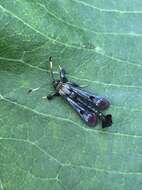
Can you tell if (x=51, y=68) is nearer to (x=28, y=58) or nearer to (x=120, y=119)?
(x=28, y=58)

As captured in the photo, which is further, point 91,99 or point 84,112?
point 91,99

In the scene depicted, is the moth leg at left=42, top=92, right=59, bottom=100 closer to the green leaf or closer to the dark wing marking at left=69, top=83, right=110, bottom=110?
the green leaf

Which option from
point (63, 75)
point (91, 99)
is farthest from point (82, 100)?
point (63, 75)

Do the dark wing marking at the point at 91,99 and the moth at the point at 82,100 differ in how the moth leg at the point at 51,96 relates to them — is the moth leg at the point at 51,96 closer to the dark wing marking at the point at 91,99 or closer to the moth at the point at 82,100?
the moth at the point at 82,100

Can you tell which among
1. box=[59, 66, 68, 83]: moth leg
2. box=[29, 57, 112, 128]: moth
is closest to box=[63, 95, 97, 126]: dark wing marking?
box=[29, 57, 112, 128]: moth

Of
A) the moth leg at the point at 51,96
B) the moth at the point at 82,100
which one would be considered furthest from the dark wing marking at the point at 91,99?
the moth leg at the point at 51,96

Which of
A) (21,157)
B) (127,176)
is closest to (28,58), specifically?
(21,157)

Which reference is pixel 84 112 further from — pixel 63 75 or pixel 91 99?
pixel 63 75
